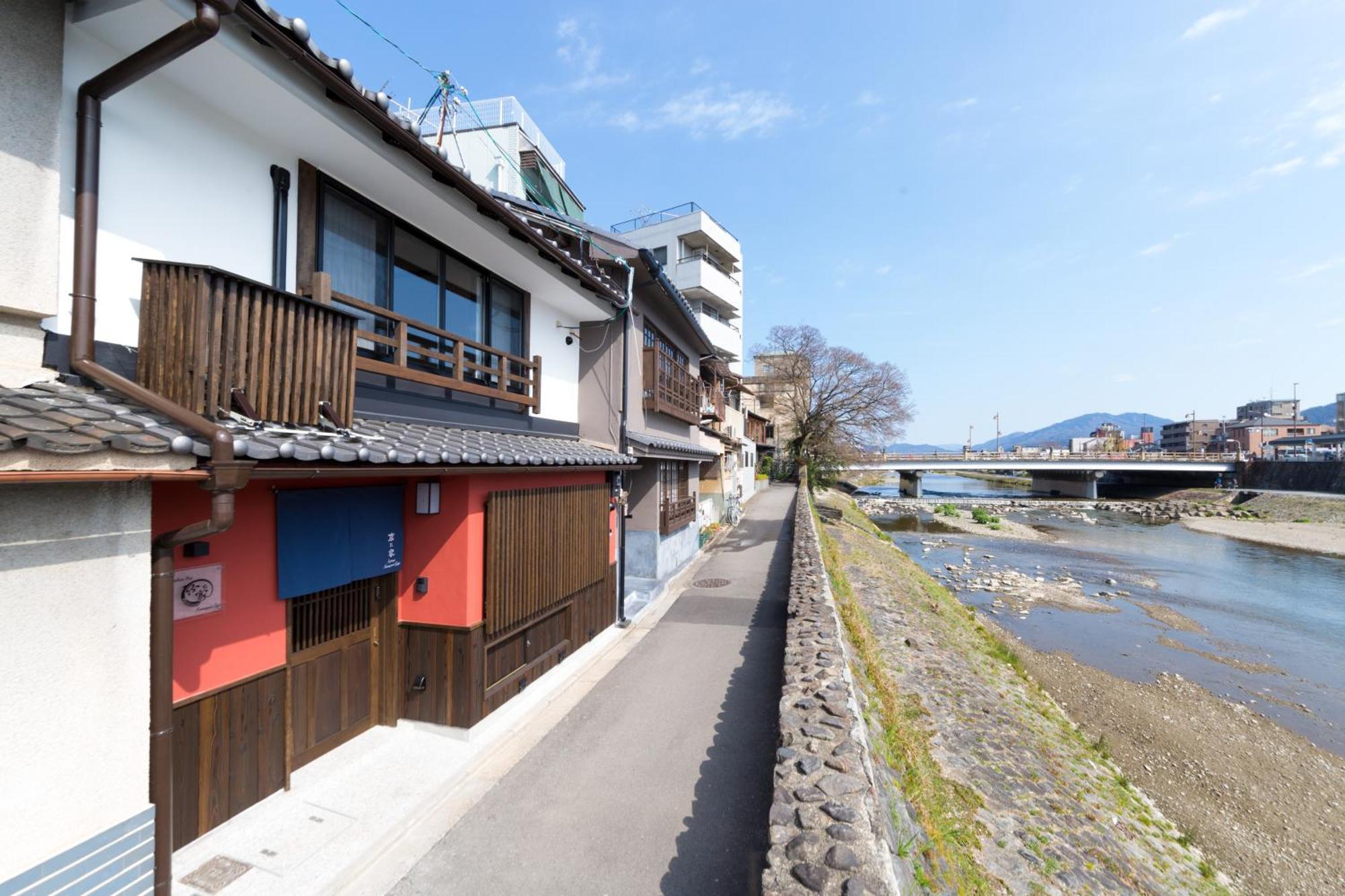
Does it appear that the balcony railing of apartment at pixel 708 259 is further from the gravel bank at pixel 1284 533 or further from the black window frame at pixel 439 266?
the gravel bank at pixel 1284 533

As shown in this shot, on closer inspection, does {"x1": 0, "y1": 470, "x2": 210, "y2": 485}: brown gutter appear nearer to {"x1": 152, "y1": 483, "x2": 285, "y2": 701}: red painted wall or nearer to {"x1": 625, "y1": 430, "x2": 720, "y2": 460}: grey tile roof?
Answer: {"x1": 152, "y1": 483, "x2": 285, "y2": 701}: red painted wall

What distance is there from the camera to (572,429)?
11.1 metres

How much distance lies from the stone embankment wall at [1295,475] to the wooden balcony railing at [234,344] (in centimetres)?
7321

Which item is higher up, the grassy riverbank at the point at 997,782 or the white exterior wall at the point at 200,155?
the white exterior wall at the point at 200,155

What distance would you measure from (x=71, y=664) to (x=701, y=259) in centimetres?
2956

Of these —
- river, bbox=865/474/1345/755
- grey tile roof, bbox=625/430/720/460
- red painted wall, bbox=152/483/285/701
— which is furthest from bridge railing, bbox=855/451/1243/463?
red painted wall, bbox=152/483/285/701

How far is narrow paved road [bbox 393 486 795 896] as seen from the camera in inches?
179

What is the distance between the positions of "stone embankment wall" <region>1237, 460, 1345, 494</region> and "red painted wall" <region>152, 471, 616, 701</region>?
235 ft

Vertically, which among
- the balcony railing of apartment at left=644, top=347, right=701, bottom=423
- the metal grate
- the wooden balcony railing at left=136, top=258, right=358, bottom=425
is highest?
the balcony railing of apartment at left=644, top=347, right=701, bottom=423

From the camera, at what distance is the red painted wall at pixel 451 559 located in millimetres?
6375

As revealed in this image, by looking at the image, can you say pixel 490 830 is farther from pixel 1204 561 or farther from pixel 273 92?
pixel 1204 561

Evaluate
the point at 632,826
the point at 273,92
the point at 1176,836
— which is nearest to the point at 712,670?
the point at 632,826

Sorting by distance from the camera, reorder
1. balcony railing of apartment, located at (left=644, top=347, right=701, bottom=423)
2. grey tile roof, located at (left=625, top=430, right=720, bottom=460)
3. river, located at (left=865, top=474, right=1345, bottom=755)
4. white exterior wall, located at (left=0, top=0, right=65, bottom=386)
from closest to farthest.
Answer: white exterior wall, located at (left=0, top=0, right=65, bottom=386) → grey tile roof, located at (left=625, top=430, right=720, bottom=460) → balcony railing of apartment, located at (left=644, top=347, right=701, bottom=423) → river, located at (left=865, top=474, right=1345, bottom=755)

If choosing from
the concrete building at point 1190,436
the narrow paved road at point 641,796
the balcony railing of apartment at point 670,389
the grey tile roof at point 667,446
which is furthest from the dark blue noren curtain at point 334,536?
the concrete building at point 1190,436
